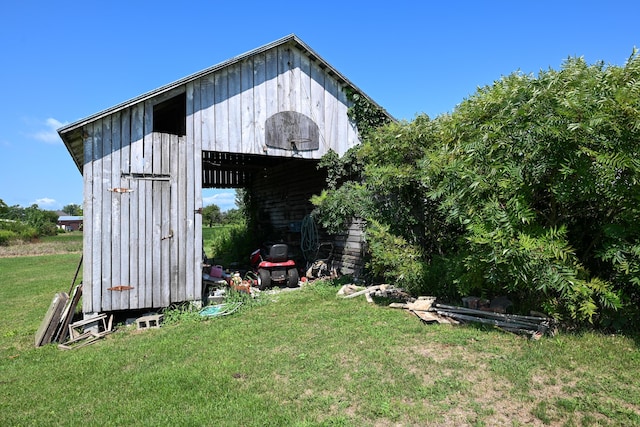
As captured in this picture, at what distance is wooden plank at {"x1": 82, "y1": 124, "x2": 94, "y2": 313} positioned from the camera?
20.9 feet

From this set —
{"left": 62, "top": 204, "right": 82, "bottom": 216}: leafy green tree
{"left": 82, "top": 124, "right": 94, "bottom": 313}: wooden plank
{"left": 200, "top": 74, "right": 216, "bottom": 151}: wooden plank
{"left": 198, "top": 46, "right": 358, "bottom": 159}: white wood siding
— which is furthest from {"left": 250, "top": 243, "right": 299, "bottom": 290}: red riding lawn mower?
{"left": 62, "top": 204, "right": 82, "bottom": 216}: leafy green tree

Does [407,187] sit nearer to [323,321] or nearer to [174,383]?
[323,321]

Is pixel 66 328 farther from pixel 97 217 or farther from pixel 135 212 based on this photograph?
pixel 135 212

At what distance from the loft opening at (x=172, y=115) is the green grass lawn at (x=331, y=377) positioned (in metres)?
4.12

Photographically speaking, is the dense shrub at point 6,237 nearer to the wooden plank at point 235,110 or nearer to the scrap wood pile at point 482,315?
the wooden plank at point 235,110

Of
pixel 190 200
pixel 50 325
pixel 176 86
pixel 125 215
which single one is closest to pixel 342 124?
pixel 176 86

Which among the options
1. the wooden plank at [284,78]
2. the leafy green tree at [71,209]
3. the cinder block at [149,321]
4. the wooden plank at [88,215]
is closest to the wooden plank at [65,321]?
the wooden plank at [88,215]

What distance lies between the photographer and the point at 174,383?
4082 mm

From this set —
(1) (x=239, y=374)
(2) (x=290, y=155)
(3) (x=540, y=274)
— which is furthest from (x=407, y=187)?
(1) (x=239, y=374)

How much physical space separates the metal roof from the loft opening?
16.9 inches

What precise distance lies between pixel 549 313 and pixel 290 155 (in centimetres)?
545

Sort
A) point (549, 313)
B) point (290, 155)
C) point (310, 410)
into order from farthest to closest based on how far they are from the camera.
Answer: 1. point (290, 155)
2. point (549, 313)
3. point (310, 410)

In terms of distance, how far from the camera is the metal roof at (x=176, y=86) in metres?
6.30

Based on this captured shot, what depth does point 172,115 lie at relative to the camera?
8898mm
